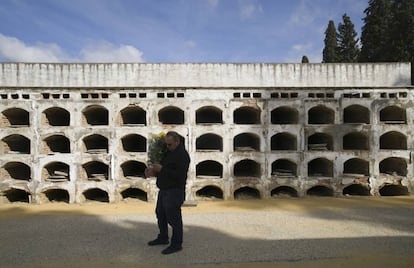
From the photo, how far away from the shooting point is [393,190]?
14039 mm

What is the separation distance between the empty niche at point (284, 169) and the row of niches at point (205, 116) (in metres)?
2.52

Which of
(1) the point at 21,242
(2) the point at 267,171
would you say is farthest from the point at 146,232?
(2) the point at 267,171

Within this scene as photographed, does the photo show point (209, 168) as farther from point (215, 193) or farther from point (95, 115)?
point (95, 115)

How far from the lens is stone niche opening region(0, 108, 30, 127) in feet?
42.9

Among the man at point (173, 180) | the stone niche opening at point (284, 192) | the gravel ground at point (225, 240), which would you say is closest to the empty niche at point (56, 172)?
the gravel ground at point (225, 240)

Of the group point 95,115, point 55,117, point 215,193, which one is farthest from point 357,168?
point 55,117

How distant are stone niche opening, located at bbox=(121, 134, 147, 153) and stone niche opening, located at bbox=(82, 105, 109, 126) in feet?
6.79

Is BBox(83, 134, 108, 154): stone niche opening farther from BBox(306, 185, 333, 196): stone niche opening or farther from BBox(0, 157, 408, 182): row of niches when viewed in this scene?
BBox(306, 185, 333, 196): stone niche opening

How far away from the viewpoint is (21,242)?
6.88 m

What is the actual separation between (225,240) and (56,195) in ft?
39.4

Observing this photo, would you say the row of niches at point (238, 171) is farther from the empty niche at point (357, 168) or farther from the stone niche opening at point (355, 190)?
the stone niche opening at point (355, 190)

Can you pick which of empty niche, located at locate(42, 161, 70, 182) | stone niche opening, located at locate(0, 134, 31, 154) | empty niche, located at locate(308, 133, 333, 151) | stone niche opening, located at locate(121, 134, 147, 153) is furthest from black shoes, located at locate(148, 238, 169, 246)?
stone niche opening, located at locate(0, 134, 31, 154)

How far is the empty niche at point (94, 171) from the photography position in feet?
43.6

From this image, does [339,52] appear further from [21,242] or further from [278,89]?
[21,242]
